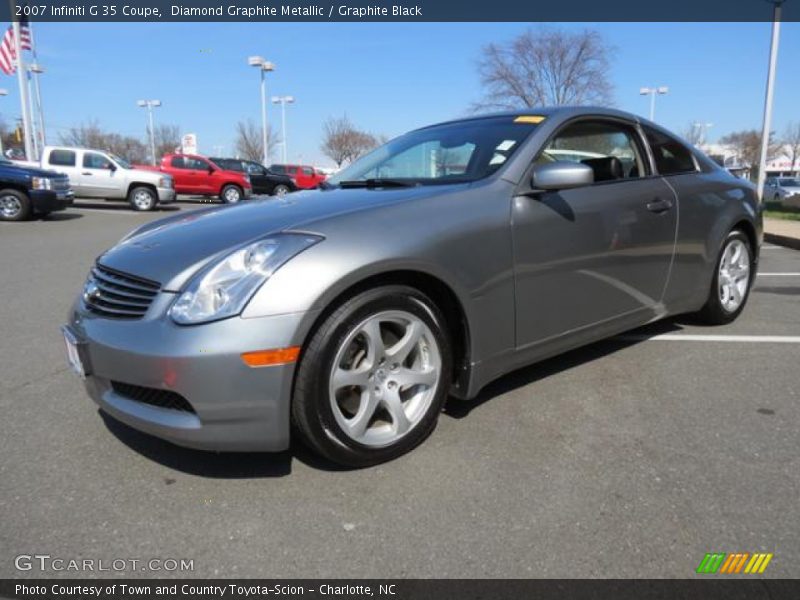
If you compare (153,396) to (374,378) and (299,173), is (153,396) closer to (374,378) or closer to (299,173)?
(374,378)

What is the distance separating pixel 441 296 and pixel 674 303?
206 cm

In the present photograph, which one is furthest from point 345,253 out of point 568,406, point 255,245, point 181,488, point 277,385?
point 568,406

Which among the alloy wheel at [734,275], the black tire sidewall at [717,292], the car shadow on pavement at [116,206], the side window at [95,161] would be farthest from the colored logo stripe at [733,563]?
the side window at [95,161]

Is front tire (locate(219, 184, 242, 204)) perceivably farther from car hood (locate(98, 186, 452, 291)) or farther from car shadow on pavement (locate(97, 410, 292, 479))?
car shadow on pavement (locate(97, 410, 292, 479))

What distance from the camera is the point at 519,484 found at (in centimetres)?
245

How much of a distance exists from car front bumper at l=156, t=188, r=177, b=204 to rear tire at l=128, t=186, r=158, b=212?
0.15 metres

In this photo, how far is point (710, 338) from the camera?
174 inches

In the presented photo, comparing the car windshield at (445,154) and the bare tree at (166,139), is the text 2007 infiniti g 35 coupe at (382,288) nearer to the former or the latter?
the car windshield at (445,154)

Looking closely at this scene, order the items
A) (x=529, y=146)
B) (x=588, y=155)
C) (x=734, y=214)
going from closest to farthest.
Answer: (x=529, y=146), (x=588, y=155), (x=734, y=214)

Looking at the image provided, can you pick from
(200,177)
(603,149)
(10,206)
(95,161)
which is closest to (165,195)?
(95,161)

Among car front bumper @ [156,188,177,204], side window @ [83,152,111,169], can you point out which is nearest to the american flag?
side window @ [83,152,111,169]

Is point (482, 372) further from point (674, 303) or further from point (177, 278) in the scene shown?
point (674, 303)

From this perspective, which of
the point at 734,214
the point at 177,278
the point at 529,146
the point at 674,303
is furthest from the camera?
the point at 734,214

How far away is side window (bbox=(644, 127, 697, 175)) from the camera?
156 inches
